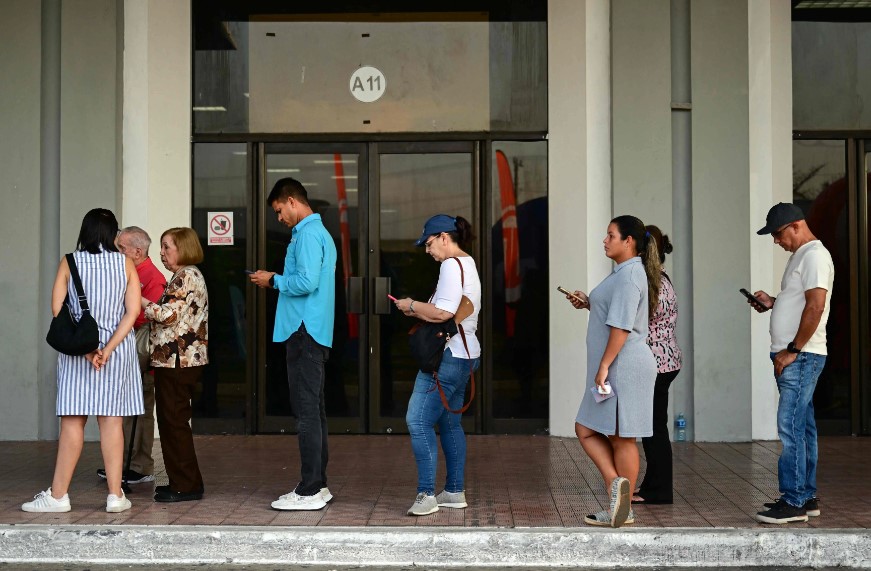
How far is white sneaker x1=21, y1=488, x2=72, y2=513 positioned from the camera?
22.5ft

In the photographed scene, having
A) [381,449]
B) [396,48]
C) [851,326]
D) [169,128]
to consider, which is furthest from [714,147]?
[169,128]

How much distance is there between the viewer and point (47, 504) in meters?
6.89

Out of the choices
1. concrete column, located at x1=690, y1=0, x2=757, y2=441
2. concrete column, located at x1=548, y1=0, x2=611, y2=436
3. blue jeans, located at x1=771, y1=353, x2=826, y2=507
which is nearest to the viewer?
blue jeans, located at x1=771, y1=353, x2=826, y2=507

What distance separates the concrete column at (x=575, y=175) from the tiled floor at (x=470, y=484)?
0.69 m

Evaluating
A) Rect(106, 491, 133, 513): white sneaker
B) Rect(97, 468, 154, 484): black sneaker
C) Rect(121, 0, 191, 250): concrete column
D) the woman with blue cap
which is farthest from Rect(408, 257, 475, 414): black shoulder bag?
Rect(121, 0, 191, 250): concrete column

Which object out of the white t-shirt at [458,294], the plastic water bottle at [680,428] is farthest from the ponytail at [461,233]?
the plastic water bottle at [680,428]

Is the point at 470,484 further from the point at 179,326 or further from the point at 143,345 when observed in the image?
the point at 143,345

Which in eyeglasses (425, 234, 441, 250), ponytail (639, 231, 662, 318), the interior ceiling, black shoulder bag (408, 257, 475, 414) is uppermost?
the interior ceiling

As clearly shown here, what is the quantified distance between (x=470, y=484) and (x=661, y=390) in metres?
1.52

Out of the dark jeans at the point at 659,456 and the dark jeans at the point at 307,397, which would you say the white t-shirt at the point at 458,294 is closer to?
the dark jeans at the point at 307,397

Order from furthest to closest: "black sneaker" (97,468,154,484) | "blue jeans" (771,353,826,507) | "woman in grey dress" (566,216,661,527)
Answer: "black sneaker" (97,468,154,484) → "blue jeans" (771,353,826,507) → "woman in grey dress" (566,216,661,527)

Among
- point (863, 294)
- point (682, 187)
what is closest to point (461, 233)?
point (682, 187)

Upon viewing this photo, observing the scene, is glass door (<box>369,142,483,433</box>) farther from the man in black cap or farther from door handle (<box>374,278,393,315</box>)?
Result: the man in black cap

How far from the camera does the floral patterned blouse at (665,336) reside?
7.19 metres
